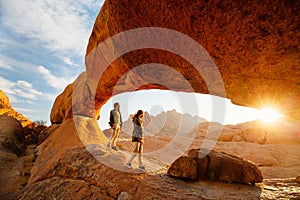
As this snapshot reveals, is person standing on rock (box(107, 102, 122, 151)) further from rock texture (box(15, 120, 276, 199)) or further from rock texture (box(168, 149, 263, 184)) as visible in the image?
rock texture (box(168, 149, 263, 184))

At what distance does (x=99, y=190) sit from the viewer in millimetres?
4320

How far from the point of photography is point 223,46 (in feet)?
15.0

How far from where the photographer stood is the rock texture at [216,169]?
4.97 meters

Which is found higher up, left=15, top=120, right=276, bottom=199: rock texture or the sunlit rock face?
the sunlit rock face

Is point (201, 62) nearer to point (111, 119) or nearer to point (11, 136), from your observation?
point (111, 119)

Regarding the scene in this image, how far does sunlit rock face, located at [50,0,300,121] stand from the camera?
11.6 feet

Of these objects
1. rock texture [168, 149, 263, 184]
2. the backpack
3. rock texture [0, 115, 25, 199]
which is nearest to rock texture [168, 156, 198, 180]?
rock texture [168, 149, 263, 184]

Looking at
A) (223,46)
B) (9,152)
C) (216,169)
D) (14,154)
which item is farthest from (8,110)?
(223,46)

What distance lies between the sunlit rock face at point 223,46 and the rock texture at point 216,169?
2.78 m

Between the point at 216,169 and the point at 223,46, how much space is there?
381 centimetres

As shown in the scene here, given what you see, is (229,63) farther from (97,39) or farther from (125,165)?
(97,39)

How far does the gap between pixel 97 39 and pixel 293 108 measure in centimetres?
877

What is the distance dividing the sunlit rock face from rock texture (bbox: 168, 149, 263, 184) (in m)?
2.78

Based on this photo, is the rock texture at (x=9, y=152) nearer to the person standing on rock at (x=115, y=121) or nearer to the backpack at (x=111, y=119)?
the person standing on rock at (x=115, y=121)
